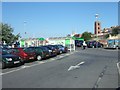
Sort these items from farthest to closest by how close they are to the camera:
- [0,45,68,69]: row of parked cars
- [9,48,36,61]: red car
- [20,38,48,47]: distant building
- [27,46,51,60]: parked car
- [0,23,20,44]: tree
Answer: [0,23,20,44]: tree → [20,38,48,47]: distant building → [27,46,51,60]: parked car → [9,48,36,61]: red car → [0,45,68,69]: row of parked cars

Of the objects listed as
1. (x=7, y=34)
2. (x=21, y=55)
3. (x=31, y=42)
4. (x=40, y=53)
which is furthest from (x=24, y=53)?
(x=7, y=34)

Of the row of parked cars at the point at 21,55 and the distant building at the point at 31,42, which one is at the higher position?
the distant building at the point at 31,42

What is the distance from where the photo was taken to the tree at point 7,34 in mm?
64500

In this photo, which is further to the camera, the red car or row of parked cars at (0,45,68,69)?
the red car

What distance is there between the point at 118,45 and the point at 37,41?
16.7 meters

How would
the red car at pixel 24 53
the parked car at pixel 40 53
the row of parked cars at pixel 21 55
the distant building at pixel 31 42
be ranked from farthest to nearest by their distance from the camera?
the distant building at pixel 31 42, the parked car at pixel 40 53, the red car at pixel 24 53, the row of parked cars at pixel 21 55

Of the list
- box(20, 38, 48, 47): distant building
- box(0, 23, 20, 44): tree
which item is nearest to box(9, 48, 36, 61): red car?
box(20, 38, 48, 47): distant building

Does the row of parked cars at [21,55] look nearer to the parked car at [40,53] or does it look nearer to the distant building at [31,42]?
the parked car at [40,53]

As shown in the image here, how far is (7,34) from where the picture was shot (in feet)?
214

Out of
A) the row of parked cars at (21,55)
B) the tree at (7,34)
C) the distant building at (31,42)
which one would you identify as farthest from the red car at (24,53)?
the tree at (7,34)

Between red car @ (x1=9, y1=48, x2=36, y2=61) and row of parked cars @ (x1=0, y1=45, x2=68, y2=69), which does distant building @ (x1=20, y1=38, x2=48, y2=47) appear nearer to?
row of parked cars @ (x1=0, y1=45, x2=68, y2=69)

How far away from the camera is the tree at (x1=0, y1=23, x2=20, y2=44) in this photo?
6450 centimetres

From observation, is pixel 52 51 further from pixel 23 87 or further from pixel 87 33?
pixel 87 33

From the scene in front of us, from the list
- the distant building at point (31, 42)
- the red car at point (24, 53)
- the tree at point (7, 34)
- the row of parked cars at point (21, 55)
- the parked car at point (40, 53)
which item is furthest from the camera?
the tree at point (7, 34)
